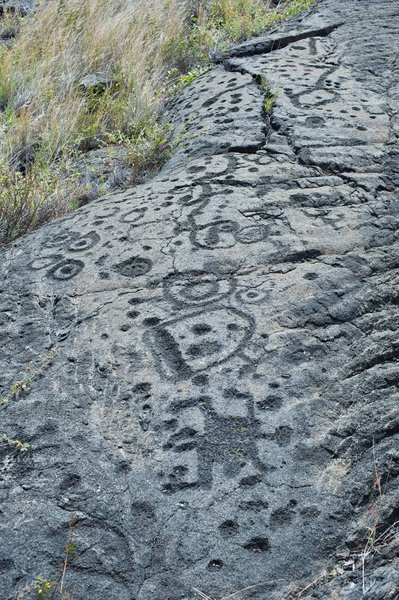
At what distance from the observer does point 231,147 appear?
3748 millimetres

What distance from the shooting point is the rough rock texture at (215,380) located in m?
2.02

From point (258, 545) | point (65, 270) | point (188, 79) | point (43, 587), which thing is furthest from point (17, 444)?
point (188, 79)

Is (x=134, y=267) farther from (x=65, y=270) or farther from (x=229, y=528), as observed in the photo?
(x=229, y=528)

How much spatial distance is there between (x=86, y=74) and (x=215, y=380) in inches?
147

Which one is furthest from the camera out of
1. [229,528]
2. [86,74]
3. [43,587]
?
[86,74]

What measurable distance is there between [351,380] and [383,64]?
2.70m

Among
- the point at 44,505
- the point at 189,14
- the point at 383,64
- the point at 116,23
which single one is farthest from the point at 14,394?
the point at 189,14

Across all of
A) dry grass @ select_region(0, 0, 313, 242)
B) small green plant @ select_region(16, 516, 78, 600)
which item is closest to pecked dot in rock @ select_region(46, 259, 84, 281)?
dry grass @ select_region(0, 0, 313, 242)

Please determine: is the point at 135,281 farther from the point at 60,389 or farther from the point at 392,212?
the point at 392,212

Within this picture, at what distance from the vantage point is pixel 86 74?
562cm

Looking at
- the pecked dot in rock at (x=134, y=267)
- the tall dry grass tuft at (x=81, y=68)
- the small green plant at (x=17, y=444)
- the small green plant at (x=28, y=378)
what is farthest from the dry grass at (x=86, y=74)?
the small green plant at (x=17, y=444)

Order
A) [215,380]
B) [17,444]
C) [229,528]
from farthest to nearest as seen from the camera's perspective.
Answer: [215,380], [17,444], [229,528]

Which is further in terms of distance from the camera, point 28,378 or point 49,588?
point 28,378

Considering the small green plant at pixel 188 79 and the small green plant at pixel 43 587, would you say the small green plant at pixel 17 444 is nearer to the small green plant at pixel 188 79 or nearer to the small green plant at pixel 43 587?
the small green plant at pixel 43 587
